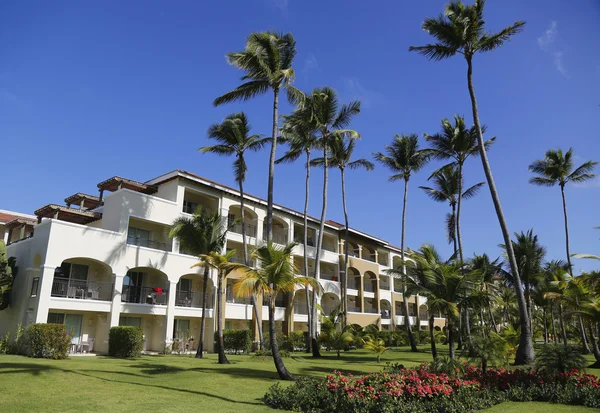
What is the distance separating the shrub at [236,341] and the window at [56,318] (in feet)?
32.3

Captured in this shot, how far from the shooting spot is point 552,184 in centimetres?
3672

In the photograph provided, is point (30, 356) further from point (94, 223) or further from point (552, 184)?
point (552, 184)

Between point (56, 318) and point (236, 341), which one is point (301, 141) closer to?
point (236, 341)

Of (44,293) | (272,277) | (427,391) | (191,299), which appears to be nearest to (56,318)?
A: (44,293)

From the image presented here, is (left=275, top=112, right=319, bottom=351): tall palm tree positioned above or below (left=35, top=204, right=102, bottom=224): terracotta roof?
above

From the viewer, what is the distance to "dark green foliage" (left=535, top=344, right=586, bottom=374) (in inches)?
568

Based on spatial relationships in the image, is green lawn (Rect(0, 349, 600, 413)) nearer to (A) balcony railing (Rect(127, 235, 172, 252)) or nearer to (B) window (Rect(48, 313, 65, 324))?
(B) window (Rect(48, 313, 65, 324))

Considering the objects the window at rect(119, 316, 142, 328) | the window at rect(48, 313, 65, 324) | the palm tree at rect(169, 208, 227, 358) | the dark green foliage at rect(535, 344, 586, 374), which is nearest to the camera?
the dark green foliage at rect(535, 344, 586, 374)

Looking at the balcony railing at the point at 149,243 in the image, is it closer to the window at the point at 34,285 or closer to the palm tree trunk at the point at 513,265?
the window at the point at 34,285

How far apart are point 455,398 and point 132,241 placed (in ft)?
74.9

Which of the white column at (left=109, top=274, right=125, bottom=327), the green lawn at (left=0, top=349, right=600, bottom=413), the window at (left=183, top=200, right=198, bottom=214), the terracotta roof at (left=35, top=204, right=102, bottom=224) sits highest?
the window at (left=183, top=200, right=198, bottom=214)

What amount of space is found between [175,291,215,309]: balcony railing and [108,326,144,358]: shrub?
595 centimetres

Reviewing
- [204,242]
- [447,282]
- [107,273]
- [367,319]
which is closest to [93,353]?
[107,273]

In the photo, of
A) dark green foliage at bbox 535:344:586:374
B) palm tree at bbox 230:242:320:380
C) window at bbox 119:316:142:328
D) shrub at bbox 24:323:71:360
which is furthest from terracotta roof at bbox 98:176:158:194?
dark green foliage at bbox 535:344:586:374
